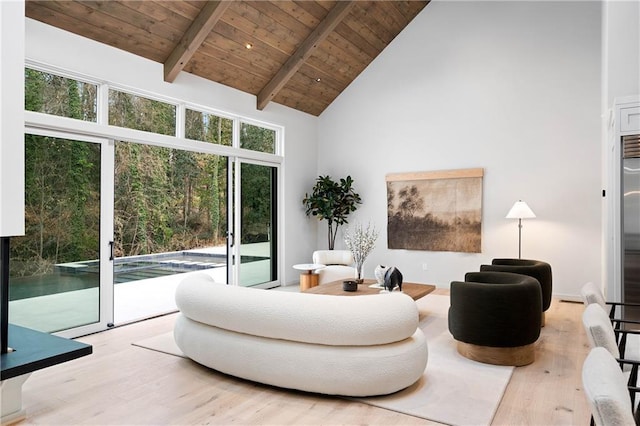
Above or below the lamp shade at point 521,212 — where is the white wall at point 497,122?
above

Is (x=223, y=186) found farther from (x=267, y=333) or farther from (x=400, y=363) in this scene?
(x=400, y=363)

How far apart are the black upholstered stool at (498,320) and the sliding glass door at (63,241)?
150 inches

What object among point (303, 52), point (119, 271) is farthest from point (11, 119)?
point (119, 271)

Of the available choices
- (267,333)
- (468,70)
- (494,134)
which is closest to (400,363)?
(267,333)

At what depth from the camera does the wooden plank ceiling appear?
4.48 meters

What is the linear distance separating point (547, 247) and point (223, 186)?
203 inches

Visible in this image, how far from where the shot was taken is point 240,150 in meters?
6.60

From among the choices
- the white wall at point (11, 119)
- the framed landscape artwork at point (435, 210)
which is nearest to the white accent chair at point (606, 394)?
the white wall at point (11, 119)

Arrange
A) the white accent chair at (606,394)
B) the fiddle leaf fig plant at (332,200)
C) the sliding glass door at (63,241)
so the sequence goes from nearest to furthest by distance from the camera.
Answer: the white accent chair at (606,394) < the sliding glass door at (63,241) < the fiddle leaf fig plant at (332,200)

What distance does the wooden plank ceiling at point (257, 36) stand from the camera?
4480 millimetres

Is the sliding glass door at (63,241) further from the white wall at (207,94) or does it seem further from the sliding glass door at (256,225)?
the sliding glass door at (256,225)

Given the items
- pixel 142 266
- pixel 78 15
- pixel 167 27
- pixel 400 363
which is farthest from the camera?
pixel 142 266

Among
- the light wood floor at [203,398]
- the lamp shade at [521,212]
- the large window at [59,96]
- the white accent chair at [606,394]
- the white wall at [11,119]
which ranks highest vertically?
the large window at [59,96]

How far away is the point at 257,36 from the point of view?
585 cm
